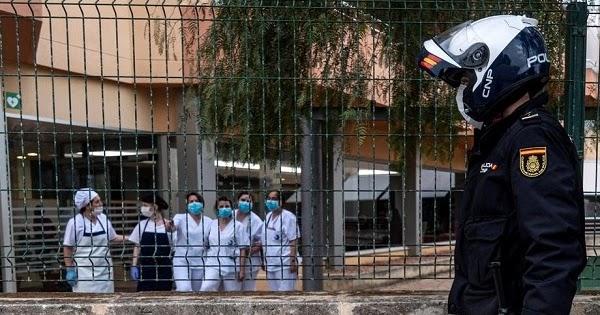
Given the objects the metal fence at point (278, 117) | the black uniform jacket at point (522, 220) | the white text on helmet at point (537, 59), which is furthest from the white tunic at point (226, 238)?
the white text on helmet at point (537, 59)

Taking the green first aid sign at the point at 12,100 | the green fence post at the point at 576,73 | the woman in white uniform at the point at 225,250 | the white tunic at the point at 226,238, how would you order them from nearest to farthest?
the green fence post at the point at 576,73
the green first aid sign at the point at 12,100
the woman in white uniform at the point at 225,250
the white tunic at the point at 226,238

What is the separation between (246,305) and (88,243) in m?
2.08

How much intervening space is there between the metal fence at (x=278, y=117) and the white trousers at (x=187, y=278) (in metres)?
0.40

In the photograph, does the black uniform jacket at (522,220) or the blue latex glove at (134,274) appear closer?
the black uniform jacket at (522,220)

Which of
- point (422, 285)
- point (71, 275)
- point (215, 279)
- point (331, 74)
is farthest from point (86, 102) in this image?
point (422, 285)

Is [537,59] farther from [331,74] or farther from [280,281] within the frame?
[280,281]

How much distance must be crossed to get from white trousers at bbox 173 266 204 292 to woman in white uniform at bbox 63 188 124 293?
1.61ft

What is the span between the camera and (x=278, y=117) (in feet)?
13.1

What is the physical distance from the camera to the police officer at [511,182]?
70.6 inches

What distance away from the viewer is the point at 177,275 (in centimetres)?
447

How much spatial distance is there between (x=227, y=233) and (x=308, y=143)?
5.68 ft

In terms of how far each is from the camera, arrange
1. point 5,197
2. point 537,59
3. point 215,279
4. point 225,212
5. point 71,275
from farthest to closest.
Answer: point 225,212
point 215,279
point 5,197
point 71,275
point 537,59

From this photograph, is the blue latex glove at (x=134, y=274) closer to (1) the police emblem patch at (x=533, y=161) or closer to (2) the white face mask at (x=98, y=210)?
(2) the white face mask at (x=98, y=210)

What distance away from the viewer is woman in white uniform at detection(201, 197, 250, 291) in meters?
4.46
